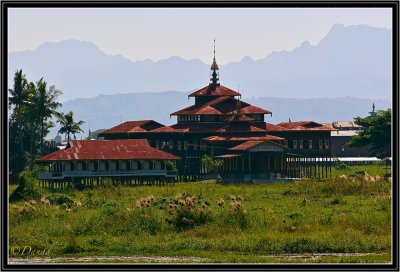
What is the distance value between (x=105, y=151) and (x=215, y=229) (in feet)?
134

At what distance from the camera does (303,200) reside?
53344 millimetres

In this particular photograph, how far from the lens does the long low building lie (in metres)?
80.2

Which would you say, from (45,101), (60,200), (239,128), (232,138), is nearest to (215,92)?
(239,128)

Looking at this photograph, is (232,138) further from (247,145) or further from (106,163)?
(106,163)

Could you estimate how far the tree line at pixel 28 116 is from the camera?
89.6 metres

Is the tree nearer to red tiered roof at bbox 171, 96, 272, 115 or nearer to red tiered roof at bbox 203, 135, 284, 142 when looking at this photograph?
red tiered roof at bbox 203, 135, 284, 142

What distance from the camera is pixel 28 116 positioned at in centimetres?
9181

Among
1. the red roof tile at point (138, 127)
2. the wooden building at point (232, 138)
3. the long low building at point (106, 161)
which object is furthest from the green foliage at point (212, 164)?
the red roof tile at point (138, 127)

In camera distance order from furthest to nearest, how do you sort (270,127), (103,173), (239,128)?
(270,127), (239,128), (103,173)

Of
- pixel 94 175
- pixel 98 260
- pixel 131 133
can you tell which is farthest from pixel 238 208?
pixel 131 133

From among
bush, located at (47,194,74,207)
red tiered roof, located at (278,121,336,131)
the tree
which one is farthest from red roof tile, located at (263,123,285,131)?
bush, located at (47,194,74,207)

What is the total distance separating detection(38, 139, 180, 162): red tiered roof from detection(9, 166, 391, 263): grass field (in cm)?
2690

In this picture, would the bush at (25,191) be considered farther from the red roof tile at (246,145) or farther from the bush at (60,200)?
the red roof tile at (246,145)

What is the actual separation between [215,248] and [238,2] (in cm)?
1401
